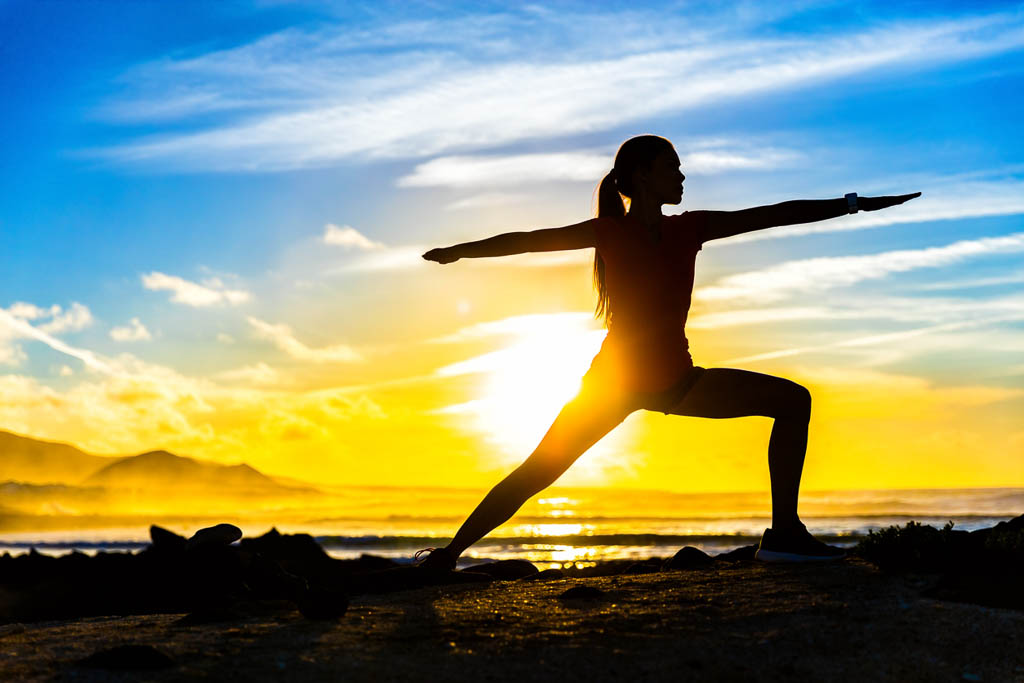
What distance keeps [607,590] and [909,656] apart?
2.05 m

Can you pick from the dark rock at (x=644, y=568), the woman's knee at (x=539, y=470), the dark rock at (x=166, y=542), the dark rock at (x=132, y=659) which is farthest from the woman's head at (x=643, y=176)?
the dark rock at (x=166, y=542)

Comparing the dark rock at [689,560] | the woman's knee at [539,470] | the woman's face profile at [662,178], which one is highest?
the woman's face profile at [662,178]

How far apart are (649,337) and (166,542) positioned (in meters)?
8.99

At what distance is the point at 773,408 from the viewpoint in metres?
6.72

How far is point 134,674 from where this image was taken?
4.79 metres

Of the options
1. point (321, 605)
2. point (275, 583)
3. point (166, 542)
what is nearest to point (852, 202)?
point (321, 605)

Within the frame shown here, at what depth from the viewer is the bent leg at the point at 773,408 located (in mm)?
6660

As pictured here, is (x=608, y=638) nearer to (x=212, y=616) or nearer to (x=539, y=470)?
(x=539, y=470)

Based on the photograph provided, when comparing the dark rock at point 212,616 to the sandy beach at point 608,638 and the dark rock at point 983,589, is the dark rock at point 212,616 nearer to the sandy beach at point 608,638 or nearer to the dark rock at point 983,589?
the sandy beach at point 608,638

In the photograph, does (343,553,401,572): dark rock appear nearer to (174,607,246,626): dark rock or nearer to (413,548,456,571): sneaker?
(413,548,456,571): sneaker

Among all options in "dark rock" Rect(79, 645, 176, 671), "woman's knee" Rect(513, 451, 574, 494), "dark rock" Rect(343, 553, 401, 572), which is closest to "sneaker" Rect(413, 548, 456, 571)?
"woman's knee" Rect(513, 451, 574, 494)

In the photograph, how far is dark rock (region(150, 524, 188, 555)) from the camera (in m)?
12.8

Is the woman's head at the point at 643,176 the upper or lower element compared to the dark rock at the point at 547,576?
upper

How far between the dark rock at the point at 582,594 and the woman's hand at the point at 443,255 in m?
2.25
